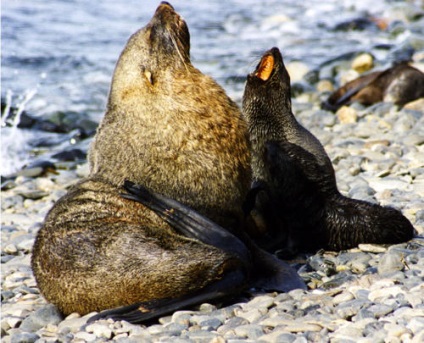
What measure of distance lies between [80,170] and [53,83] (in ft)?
18.2

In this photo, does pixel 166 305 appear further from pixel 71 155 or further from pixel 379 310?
pixel 71 155

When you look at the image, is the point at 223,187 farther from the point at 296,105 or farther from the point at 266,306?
the point at 296,105

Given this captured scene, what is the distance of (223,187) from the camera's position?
211 inches

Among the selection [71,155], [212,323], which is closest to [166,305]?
[212,323]

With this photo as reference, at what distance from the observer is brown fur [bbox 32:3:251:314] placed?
498cm

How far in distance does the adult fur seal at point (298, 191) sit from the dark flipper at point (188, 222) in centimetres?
101

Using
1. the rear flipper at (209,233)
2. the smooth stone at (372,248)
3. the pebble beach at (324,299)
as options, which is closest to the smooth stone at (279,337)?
the pebble beach at (324,299)

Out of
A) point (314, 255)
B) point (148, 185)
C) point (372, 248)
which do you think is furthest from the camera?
point (314, 255)

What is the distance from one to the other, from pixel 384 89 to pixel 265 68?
432 centimetres

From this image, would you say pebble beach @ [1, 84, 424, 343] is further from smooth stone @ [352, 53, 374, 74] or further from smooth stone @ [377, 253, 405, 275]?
smooth stone @ [352, 53, 374, 74]

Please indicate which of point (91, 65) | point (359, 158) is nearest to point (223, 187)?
point (359, 158)

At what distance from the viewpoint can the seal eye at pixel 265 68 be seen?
6910 mm

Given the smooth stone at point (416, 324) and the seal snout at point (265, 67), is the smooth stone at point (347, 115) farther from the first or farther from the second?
the smooth stone at point (416, 324)

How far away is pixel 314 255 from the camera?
19.8 ft
